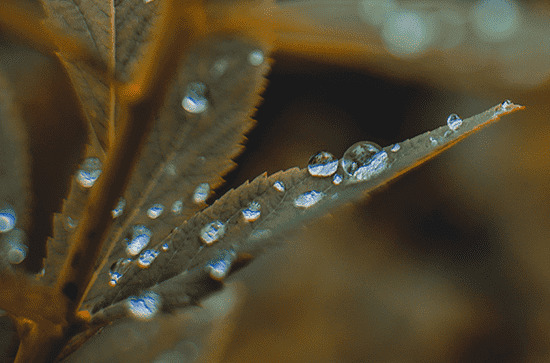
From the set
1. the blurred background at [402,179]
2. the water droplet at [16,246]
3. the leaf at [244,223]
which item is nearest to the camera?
the leaf at [244,223]

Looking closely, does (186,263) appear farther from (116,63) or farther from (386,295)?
(386,295)

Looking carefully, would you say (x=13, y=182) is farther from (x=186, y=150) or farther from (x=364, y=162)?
(x=364, y=162)

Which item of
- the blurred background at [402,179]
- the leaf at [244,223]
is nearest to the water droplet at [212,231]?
the leaf at [244,223]

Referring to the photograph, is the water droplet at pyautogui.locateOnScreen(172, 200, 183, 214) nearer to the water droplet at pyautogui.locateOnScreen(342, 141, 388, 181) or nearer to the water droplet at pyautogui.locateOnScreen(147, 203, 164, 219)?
the water droplet at pyautogui.locateOnScreen(147, 203, 164, 219)

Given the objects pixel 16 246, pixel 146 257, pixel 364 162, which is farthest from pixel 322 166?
pixel 16 246

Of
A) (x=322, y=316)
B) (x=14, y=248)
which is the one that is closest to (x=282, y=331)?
(x=322, y=316)

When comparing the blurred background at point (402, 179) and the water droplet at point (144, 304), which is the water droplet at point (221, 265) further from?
the blurred background at point (402, 179)

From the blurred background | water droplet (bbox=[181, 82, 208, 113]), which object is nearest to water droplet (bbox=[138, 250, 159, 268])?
water droplet (bbox=[181, 82, 208, 113])
